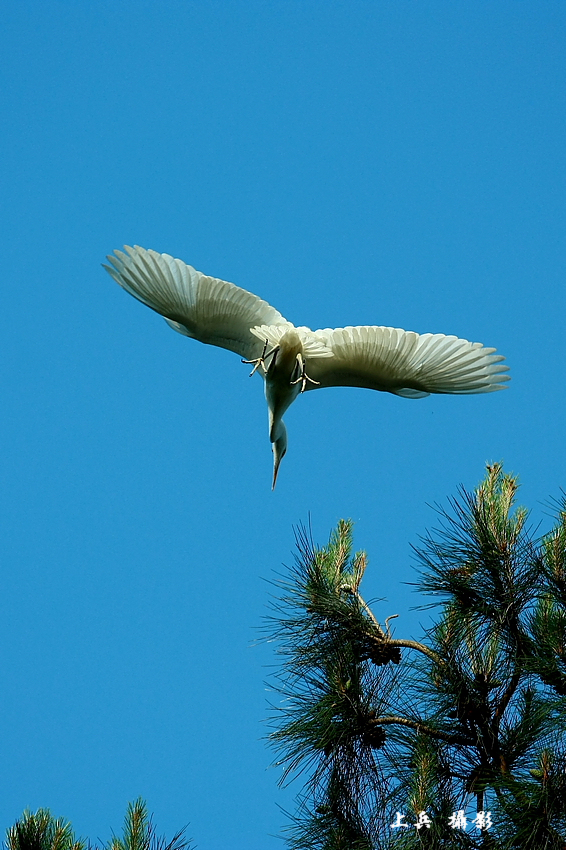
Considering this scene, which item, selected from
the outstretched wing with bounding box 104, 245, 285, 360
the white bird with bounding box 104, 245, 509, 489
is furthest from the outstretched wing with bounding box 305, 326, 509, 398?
the outstretched wing with bounding box 104, 245, 285, 360

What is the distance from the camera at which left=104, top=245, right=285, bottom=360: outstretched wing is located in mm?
3562

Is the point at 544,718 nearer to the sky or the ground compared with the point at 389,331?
nearer to the ground

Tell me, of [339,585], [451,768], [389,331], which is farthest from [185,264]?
[451,768]

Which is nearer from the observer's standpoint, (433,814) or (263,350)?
(433,814)

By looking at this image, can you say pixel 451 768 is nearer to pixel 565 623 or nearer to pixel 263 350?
pixel 565 623

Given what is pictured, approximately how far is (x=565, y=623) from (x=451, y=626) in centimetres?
30

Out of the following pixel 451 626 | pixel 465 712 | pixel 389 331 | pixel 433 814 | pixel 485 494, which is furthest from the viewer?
pixel 389 331

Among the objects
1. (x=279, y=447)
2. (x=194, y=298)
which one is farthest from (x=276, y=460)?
(x=194, y=298)

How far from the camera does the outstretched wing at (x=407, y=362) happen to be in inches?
135

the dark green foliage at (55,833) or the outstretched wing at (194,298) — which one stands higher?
the outstretched wing at (194,298)

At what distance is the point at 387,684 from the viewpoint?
7.98 ft

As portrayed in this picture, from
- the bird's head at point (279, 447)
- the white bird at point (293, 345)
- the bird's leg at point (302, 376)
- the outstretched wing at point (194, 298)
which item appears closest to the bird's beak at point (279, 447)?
the bird's head at point (279, 447)

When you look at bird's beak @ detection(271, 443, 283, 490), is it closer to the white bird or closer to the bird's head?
the bird's head

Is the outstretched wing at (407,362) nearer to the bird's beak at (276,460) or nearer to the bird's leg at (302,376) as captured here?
the bird's leg at (302,376)
